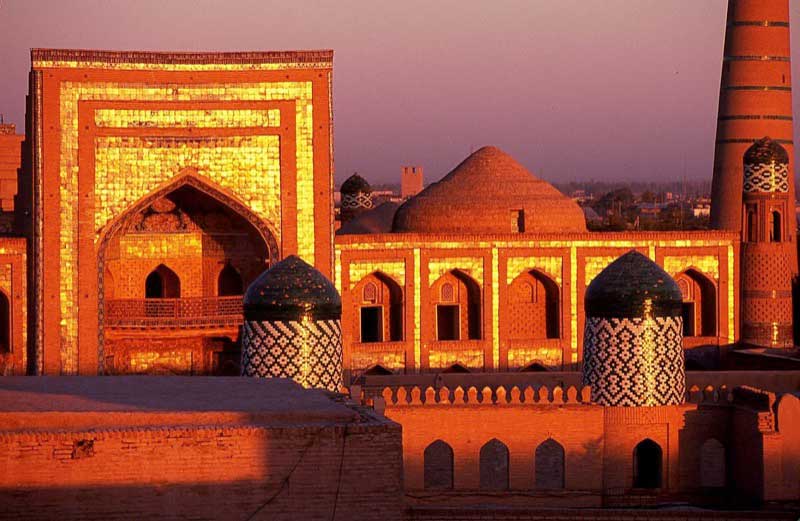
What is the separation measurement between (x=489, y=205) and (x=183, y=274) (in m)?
4.60

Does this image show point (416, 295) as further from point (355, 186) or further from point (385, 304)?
point (355, 186)

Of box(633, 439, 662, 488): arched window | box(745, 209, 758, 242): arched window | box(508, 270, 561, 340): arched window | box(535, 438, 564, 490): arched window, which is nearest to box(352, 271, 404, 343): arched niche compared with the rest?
box(508, 270, 561, 340): arched window

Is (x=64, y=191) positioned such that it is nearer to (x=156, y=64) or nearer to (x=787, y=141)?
(x=156, y=64)

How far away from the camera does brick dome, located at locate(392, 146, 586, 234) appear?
2573 cm

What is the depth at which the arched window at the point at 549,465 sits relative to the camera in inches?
696

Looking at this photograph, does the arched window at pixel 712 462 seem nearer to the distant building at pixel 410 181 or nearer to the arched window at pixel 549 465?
the arched window at pixel 549 465

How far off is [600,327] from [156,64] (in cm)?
814

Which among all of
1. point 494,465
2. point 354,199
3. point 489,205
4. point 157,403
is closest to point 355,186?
point 354,199

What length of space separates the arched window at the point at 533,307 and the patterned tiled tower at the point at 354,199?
6379mm

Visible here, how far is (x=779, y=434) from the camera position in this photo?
668 inches

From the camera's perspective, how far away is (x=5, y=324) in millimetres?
23547

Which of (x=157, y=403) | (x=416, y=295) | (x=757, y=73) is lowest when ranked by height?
(x=157, y=403)

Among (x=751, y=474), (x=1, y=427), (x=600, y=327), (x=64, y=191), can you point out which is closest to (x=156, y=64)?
(x=64, y=191)

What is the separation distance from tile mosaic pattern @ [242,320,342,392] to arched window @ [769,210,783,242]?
395 inches
